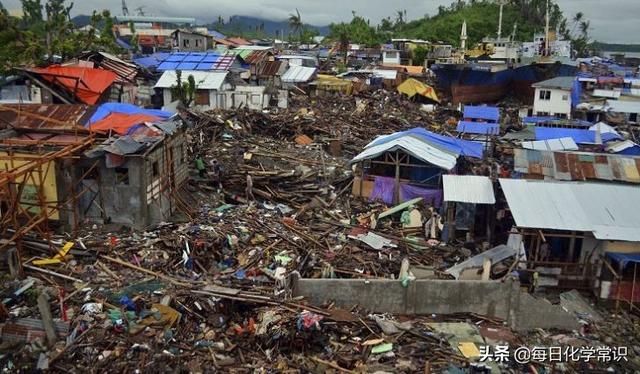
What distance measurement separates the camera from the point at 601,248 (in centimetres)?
1218

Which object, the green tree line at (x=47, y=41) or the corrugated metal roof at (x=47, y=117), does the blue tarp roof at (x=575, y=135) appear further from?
the green tree line at (x=47, y=41)

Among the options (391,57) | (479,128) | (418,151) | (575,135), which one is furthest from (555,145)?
(391,57)

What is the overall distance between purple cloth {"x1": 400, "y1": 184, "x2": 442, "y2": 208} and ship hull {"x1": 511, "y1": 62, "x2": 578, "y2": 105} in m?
31.6

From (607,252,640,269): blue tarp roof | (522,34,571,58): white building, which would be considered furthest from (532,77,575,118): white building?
(522,34,571,58): white building

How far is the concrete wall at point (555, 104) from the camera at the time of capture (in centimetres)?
3534

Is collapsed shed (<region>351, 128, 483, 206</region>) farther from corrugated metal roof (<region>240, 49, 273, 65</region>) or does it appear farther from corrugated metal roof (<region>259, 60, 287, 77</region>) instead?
corrugated metal roof (<region>240, 49, 273, 65</region>)

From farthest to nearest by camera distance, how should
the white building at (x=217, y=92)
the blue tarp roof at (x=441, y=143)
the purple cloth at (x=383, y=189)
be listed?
the white building at (x=217, y=92) < the blue tarp roof at (x=441, y=143) < the purple cloth at (x=383, y=189)

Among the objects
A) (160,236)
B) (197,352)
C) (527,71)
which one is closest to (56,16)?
(160,236)

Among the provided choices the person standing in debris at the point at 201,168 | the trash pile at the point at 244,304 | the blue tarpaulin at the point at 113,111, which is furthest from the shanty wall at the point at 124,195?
the person standing in debris at the point at 201,168

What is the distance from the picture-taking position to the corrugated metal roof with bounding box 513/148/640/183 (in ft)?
48.4

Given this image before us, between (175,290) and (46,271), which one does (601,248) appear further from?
(46,271)

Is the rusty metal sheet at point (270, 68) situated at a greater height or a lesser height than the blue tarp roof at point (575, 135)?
greater

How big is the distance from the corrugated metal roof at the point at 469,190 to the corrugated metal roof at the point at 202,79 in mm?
19504

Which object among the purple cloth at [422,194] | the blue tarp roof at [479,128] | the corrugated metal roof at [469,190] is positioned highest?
the blue tarp roof at [479,128]
